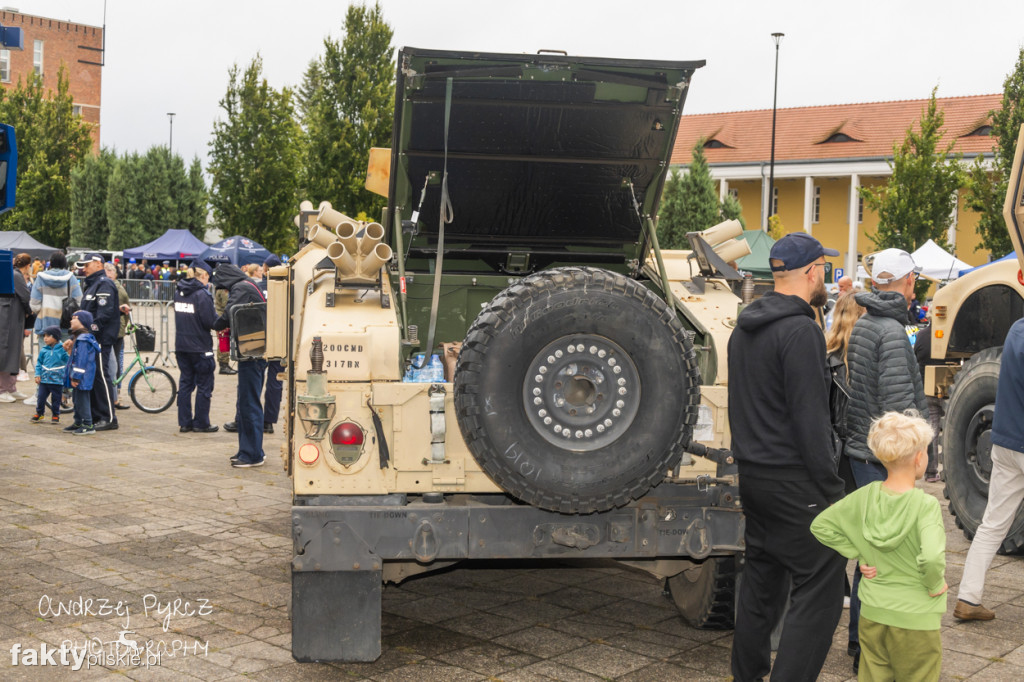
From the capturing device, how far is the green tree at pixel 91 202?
60.5 metres

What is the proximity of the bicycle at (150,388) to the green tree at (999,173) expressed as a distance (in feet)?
74.3

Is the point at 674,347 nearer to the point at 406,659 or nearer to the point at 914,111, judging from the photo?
the point at 406,659

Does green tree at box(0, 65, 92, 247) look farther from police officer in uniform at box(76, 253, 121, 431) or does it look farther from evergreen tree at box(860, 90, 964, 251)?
police officer in uniform at box(76, 253, 121, 431)

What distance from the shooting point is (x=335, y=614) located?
4832mm

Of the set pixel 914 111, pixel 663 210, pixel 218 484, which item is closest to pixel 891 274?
pixel 218 484

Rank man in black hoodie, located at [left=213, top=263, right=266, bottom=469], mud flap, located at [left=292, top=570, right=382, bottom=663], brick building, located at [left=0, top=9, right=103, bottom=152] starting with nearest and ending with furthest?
mud flap, located at [left=292, top=570, right=382, bottom=663]
man in black hoodie, located at [left=213, top=263, right=266, bottom=469]
brick building, located at [left=0, top=9, right=103, bottom=152]

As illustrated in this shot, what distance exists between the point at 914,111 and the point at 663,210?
940 inches

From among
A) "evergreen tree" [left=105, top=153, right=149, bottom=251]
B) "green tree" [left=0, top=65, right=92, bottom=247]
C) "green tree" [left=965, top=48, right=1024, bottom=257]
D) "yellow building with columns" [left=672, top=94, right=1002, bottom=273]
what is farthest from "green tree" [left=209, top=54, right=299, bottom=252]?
"green tree" [left=965, top=48, right=1024, bottom=257]

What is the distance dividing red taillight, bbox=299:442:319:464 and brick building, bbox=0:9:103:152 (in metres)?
77.7

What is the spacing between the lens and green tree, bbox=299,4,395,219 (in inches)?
1535

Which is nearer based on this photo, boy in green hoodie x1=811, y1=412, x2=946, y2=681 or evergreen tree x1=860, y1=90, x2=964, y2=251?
boy in green hoodie x1=811, y1=412, x2=946, y2=681

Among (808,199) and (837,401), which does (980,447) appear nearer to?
(837,401)

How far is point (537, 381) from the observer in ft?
15.1

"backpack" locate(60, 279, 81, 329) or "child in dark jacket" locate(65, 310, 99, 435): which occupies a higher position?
"backpack" locate(60, 279, 81, 329)
